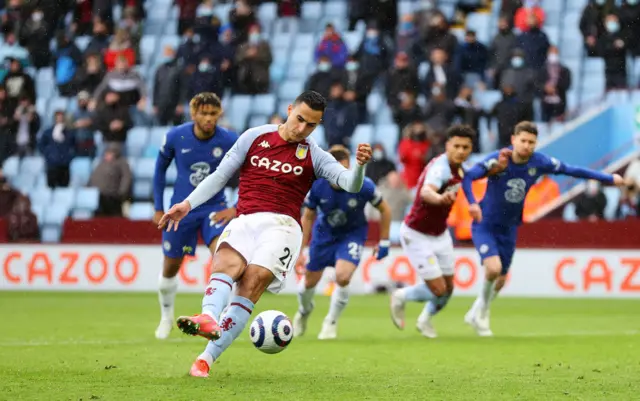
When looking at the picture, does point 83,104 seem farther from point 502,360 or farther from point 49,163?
point 502,360

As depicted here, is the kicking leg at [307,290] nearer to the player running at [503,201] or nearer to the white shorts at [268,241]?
the player running at [503,201]

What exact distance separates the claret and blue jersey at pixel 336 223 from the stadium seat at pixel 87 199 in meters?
11.8

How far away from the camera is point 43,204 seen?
25.3 meters

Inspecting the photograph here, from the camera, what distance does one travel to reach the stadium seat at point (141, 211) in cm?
2423

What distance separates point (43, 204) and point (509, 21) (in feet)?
33.2

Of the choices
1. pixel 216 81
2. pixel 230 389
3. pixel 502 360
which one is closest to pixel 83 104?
pixel 216 81

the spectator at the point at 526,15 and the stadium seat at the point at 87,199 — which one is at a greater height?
the spectator at the point at 526,15

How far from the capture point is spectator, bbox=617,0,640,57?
24031mm

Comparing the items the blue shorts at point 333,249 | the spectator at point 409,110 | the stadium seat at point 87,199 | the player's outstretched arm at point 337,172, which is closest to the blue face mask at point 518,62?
the spectator at point 409,110

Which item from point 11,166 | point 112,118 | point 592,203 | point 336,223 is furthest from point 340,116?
point 336,223

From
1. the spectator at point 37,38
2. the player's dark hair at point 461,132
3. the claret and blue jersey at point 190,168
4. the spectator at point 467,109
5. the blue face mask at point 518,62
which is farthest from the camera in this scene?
the spectator at point 37,38

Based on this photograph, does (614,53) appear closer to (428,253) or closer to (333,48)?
(333,48)

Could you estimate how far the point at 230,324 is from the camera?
8.70m

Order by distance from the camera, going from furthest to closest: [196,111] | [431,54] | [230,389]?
[431,54] → [196,111] → [230,389]
